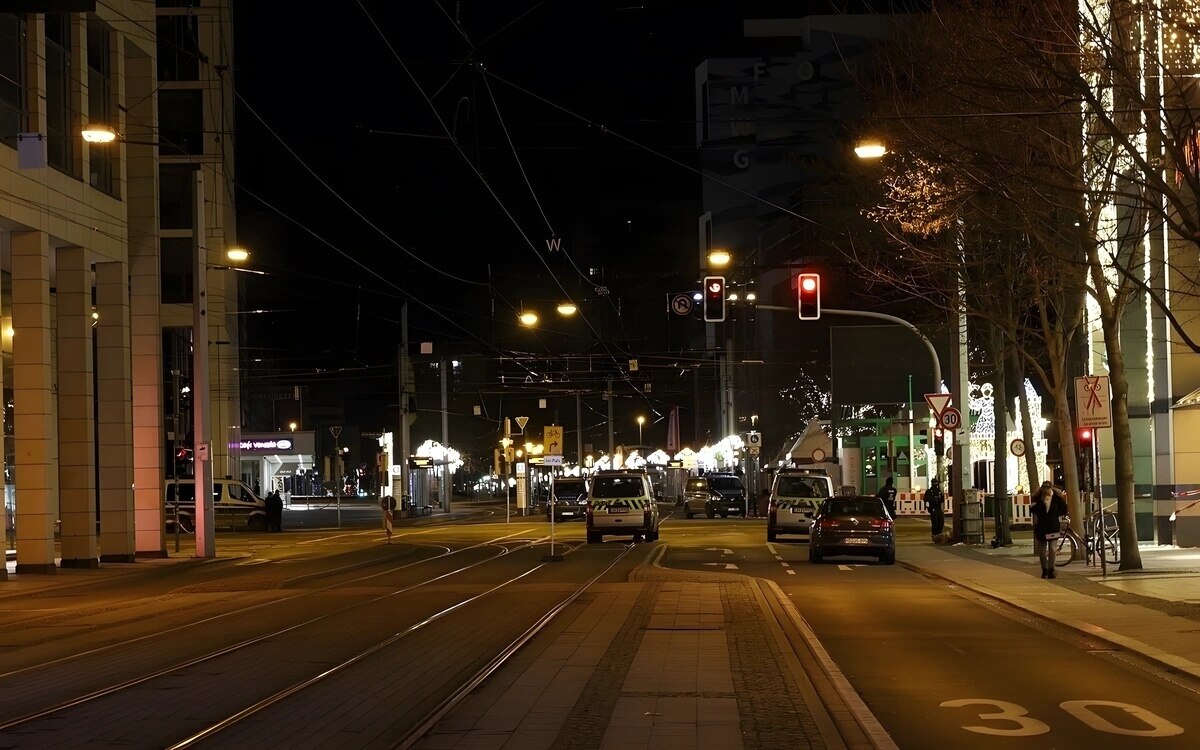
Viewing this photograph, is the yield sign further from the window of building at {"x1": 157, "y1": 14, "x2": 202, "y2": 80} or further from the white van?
the window of building at {"x1": 157, "y1": 14, "x2": 202, "y2": 80}

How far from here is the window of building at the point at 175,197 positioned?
67.5m

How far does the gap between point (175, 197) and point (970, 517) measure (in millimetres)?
43330

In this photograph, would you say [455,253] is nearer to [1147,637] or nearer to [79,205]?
[79,205]

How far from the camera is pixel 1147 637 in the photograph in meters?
17.0

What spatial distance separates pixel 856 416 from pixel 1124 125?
42316 millimetres

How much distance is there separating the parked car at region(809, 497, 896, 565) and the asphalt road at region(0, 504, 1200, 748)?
1167mm

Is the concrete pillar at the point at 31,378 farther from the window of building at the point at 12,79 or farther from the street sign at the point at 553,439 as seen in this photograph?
the street sign at the point at 553,439

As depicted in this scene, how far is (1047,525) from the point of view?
87.9ft

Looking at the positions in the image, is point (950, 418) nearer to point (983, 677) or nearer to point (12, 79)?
point (12, 79)

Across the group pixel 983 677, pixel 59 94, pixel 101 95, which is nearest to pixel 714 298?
pixel 59 94

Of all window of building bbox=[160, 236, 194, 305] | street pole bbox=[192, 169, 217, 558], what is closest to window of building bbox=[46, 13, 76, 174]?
Answer: street pole bbox=[192, 169, 217, 558]

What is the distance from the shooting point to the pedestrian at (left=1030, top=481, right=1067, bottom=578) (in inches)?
1047

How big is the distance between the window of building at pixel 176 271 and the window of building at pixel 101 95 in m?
31.1

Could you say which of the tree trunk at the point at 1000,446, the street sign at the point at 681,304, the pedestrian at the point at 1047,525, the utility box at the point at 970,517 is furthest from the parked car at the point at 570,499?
the pedestrian at the point at 1047,525
